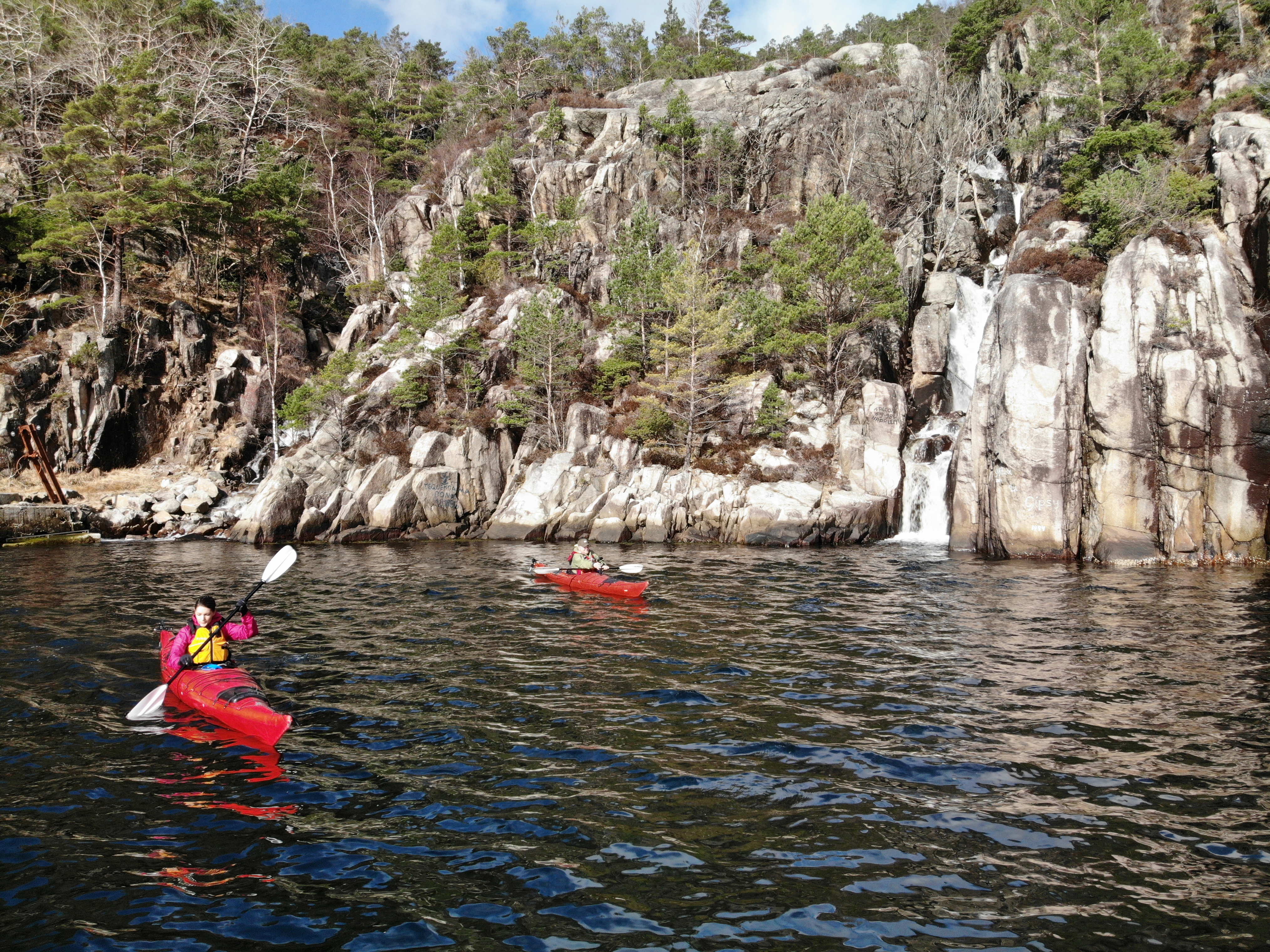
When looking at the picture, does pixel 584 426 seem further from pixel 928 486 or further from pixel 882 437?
pixel 928 486

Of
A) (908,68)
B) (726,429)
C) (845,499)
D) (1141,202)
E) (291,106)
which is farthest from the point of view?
(291,106)

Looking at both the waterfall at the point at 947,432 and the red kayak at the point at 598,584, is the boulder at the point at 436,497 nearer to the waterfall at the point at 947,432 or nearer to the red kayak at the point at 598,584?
the red kayak at the point at 598,584

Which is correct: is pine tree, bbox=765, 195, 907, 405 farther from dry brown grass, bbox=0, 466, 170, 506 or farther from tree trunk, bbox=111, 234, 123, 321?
tree trunk, bbox=111, 234, 123, 321

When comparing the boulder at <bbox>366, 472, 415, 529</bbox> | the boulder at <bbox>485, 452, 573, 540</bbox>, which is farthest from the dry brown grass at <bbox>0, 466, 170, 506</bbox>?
the boulder at <bbox>485, 452, 573, 540</bbox>

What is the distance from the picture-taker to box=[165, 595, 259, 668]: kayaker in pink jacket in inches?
444

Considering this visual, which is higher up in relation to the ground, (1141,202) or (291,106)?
(291,106)

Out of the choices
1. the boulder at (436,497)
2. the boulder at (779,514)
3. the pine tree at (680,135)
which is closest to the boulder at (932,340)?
the boulder at (779,514)

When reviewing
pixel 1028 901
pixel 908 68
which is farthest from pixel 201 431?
pixel 908 68

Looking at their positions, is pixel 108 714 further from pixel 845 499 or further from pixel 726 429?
pixel 726 429

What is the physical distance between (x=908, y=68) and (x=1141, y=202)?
126ft

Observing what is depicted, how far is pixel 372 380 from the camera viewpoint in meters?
45.8

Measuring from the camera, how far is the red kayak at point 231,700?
9281 mm

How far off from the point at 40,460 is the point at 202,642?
35.9 metres

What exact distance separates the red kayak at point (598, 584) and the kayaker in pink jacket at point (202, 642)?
9.95 m
